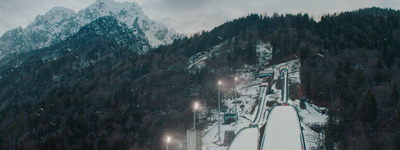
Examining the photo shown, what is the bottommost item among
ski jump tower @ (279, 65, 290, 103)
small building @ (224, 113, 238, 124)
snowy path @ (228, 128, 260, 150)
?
snowy path @ (228, 128, 260, 150)

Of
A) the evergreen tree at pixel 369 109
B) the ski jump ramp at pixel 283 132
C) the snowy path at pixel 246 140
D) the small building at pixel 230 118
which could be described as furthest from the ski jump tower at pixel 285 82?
the snowy path at pixel 246 140

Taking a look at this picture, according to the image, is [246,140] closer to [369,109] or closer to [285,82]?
[369,109]

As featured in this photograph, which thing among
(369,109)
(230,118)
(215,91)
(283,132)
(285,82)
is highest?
(285,82)

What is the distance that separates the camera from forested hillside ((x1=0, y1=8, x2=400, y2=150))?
167 feet

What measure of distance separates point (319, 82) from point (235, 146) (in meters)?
32.9

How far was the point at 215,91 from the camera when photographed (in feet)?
283

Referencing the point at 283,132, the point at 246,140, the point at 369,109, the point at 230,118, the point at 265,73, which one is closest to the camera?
the point at 246,140

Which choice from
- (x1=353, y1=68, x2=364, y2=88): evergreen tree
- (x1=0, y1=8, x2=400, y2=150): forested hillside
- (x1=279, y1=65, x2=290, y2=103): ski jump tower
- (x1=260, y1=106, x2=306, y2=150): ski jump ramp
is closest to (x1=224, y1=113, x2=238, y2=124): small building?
(x1=260, y1=106, x2=306, y2=150): ski jump ramp

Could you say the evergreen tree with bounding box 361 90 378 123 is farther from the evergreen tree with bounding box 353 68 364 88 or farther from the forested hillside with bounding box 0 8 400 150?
the evergreen tree with bounding box 353 68 364 88

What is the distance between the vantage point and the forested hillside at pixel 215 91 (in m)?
50.8

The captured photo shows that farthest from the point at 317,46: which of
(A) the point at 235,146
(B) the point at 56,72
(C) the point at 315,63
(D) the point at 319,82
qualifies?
(B) the point at 56,72

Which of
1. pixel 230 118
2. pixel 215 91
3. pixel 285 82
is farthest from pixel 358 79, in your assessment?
pixel 215 91

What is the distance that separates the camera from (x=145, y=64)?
132 m

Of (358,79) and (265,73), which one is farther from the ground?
(265,73)
